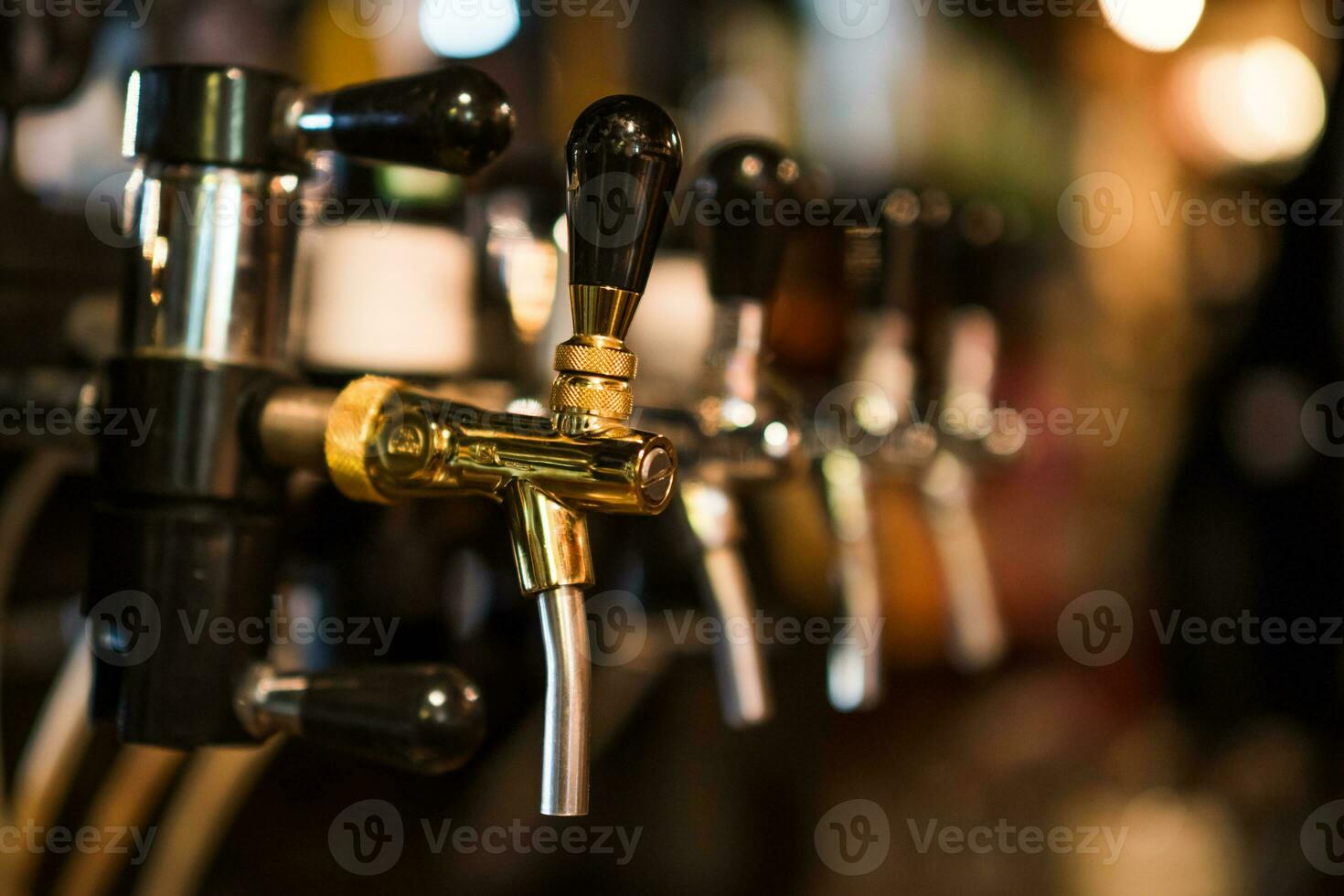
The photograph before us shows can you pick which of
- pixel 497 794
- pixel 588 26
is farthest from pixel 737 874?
pixel 588 26

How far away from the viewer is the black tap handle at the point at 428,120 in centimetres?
46

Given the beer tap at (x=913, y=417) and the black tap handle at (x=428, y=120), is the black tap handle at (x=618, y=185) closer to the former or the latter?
the black tap handle at (x=428, y=120)

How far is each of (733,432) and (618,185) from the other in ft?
0.77

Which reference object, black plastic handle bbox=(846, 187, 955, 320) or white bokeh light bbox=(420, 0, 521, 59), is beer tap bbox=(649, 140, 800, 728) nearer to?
black plastic handle bbox=(846, 187, 955, 320)

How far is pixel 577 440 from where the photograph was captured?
424 millimetres

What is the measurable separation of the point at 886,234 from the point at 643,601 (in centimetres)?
47

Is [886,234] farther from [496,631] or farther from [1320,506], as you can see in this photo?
[1320,506]

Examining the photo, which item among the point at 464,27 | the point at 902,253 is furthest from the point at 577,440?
the point at 464,27

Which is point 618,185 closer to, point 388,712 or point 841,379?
point 388,712

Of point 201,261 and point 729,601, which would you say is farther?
point 729,601

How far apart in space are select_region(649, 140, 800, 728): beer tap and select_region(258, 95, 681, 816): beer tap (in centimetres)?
16

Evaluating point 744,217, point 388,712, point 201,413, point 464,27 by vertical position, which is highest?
point 464,27

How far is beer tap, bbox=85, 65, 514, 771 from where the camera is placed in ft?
1.61

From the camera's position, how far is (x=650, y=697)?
125 centimetres
